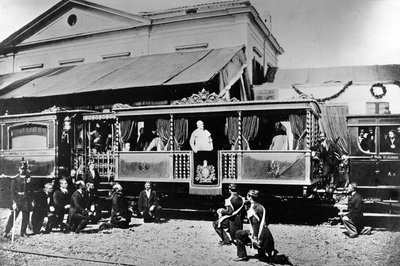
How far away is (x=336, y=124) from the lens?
1265cm

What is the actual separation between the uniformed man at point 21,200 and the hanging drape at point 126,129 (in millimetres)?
2483

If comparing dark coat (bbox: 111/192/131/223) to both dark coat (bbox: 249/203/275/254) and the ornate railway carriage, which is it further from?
dark coat (bbox: 249/203/275/254)

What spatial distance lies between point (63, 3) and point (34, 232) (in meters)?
8.10

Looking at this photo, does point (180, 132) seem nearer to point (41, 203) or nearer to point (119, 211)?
point (119, 211)

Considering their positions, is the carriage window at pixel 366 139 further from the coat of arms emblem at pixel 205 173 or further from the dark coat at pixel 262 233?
the dark coat at pixel 262 233

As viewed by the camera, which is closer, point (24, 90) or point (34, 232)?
point (34, 232)

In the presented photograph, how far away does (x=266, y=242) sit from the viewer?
6.04 meters

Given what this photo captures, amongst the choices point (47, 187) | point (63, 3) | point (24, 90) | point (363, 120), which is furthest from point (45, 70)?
point (363, 120)

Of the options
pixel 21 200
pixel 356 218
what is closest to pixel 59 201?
pixel 21 200

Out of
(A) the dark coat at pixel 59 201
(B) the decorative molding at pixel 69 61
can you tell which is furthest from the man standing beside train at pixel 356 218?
(B) the decorative molding at pixel 69 61

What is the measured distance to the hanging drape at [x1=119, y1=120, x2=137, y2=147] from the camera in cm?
998

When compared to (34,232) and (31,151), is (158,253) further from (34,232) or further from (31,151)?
(31,151)

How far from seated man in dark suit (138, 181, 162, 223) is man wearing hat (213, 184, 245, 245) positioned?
2447mm

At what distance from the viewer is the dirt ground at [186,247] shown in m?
6.32
